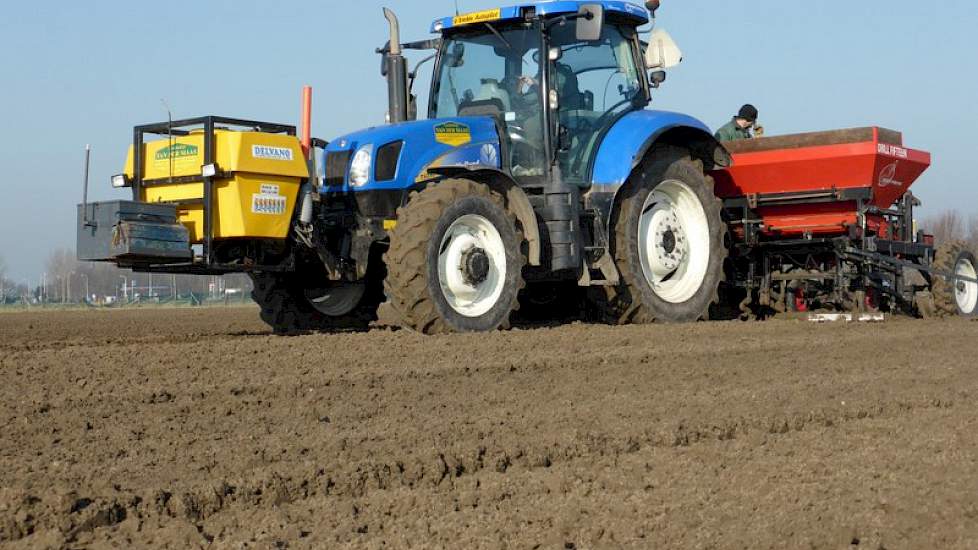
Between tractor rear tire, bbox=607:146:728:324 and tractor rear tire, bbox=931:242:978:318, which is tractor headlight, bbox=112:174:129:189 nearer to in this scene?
tractor rear tire, bbox=607:146:728:324

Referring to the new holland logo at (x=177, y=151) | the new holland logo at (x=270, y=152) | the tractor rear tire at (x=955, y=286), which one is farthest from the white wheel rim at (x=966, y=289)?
the new holland logo at (x=177, y=151)

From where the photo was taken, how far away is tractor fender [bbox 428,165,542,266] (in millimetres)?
8391

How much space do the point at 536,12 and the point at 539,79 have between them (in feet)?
1.54

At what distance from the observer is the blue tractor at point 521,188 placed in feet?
26.8

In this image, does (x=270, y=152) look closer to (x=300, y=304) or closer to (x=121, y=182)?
(x=121, y=182)

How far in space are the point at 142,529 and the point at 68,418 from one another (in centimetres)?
152

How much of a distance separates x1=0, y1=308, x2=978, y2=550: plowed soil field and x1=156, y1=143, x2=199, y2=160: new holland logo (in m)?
1.56

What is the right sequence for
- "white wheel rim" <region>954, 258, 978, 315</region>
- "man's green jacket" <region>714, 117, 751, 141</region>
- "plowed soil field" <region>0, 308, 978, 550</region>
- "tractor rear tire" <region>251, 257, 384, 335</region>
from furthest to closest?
"white wheel rim" <region>954, 258, 978, 315</region>
"man's green jacket" <region>714, 117, 751, 141</region>
"tractor rear tire" <region>251, 257, 384, 335</region>
"plowed soil field" <region>0, 308, 978, 550</region>

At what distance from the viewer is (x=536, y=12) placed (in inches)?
348

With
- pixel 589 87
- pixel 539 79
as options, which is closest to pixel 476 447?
pixel 539 79

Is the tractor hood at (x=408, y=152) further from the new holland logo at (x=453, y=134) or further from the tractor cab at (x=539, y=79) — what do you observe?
the tractor cab at (x=539, y=79)

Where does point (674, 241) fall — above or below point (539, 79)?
below

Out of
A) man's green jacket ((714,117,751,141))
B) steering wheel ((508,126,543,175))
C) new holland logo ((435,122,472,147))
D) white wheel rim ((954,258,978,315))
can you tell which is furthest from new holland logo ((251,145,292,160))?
white wheel rim ((954,258,978,315))

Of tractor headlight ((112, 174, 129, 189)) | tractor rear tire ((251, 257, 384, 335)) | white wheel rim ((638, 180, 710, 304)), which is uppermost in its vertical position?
tractor headlight ((112, 174, 129, 189))
